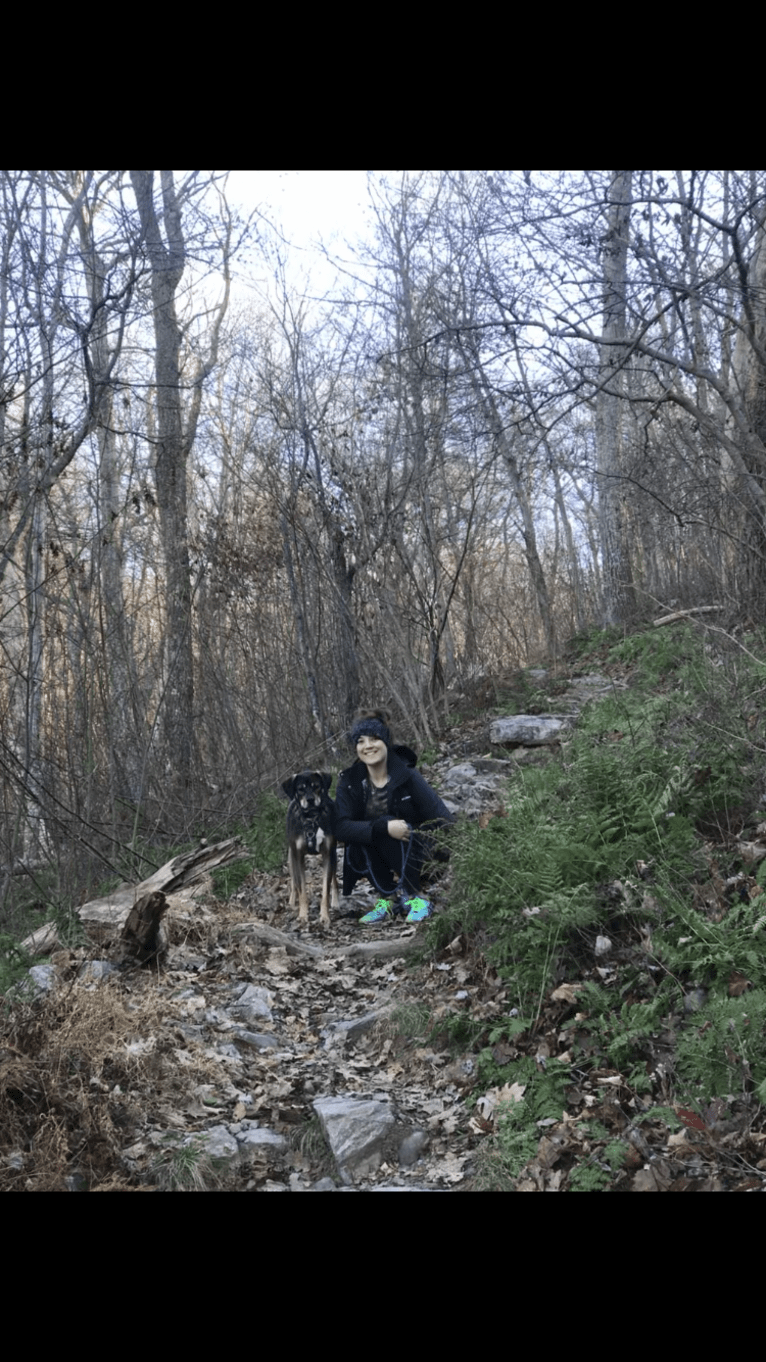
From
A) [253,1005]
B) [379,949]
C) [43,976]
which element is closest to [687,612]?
[379,949]

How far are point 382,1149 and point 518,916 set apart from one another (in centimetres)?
161

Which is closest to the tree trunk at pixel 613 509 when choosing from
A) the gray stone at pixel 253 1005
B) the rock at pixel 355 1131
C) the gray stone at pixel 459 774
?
the gray stone at pixel 459 774

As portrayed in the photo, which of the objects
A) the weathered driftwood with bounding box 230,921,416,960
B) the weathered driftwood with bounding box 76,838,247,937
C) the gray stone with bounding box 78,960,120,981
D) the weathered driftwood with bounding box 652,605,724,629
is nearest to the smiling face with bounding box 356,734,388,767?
the weathered driftwood with bounding box 230,921,416,960

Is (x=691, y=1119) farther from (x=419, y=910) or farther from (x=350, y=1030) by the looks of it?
(x=419, y=910)

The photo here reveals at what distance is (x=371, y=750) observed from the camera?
23.1 ft

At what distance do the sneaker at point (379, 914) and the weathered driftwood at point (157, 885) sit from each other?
1.46 metres

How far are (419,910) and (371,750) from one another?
1.16m

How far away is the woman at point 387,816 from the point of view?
7039mm

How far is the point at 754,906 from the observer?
177 inches

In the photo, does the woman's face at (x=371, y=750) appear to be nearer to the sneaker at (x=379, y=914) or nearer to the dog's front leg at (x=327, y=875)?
the dog's front leg at (x=327, y=875)

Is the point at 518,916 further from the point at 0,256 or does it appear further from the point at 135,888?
the point at 0,256

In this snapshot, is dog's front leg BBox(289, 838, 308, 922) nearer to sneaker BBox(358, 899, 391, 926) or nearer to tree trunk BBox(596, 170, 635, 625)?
sneaker BBox(358, 899, 391, 926)

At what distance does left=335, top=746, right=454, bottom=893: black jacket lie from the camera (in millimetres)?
7062
